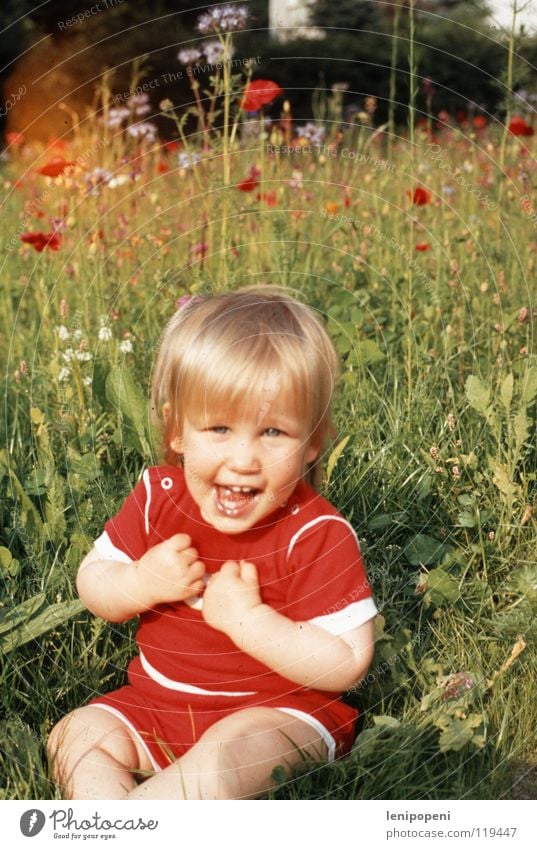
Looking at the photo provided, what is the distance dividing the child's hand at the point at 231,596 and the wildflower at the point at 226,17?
869 millimetres

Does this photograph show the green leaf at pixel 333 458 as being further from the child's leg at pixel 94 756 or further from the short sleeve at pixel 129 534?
the child's leg at pixel 94 756

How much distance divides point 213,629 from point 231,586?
92 millimetres

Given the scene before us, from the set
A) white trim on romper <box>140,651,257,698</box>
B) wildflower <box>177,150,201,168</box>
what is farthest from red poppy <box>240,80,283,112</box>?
white trim on romper <box>140,651,257,698</box>

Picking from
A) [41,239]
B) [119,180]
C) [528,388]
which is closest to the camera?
[528,388]

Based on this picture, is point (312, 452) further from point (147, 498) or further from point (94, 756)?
point (94, 756)

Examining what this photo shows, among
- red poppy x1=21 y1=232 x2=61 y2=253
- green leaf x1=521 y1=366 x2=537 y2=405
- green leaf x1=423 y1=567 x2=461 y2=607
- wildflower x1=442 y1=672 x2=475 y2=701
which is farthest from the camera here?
red poppy x1=21 y1=232 x2=61 y2=253

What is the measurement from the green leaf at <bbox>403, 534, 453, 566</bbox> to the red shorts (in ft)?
0.93

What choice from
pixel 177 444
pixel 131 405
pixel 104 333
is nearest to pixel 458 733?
pixel 177 444

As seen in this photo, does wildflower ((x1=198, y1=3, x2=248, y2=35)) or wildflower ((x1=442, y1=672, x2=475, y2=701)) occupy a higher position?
wildflower ((x1=198, y1=3, x2=248, y2=35))

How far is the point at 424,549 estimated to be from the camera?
5.06ft

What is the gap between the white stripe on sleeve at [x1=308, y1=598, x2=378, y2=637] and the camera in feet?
4.11

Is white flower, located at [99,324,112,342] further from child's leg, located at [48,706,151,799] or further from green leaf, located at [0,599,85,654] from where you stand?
child's leg, located at [48,706,151,799]

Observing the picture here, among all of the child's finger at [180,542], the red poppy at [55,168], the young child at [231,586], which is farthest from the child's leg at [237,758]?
the red poppy at [55,168]
